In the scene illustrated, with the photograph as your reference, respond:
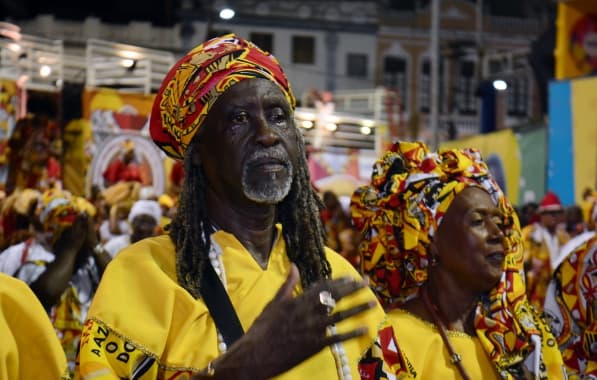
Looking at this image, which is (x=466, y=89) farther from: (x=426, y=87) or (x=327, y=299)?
(x=327, y=299)

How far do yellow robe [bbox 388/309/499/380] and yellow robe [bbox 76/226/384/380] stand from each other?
1141mm

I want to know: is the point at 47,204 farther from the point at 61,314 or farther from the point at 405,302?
the point at 405,302

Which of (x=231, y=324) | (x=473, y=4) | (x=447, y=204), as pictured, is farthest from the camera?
(x=473, y=4)

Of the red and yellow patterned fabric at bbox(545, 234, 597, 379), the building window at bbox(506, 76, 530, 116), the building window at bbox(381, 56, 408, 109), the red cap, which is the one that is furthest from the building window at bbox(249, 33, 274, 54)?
the red and yellow patterned fabric at bbox(545, 234, 597, 379)

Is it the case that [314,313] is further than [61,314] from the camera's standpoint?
No

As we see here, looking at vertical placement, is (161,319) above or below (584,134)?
above

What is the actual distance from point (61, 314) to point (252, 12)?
44.1 m

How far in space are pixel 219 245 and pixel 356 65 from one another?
159ft

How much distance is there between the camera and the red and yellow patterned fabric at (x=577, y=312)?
5.14m

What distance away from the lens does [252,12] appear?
50.6 meters

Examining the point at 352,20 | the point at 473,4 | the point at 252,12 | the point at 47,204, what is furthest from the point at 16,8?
the point at 47,204

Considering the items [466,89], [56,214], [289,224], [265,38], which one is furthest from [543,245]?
[466,89]

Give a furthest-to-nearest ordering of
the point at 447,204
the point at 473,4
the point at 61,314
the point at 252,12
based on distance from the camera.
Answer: the point at 473,4
the point at 252,12
the point at 61,314
the point at 447,204

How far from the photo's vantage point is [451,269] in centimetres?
493
